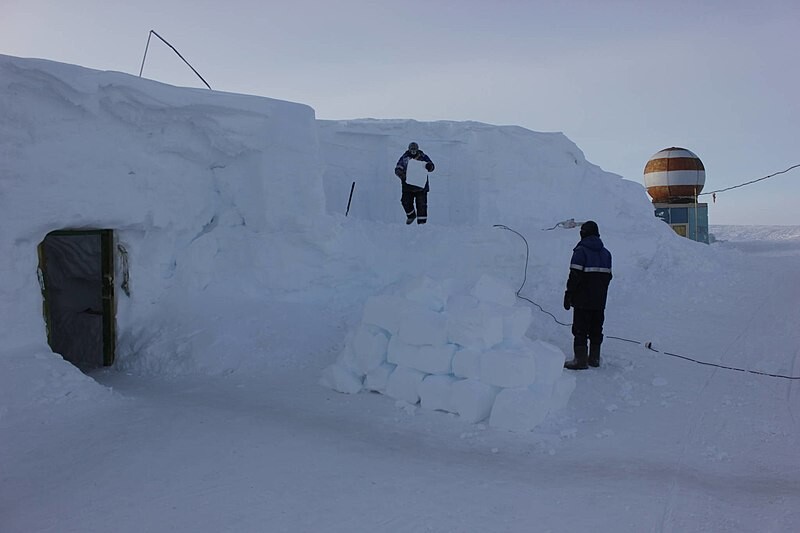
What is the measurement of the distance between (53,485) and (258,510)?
1316 mm

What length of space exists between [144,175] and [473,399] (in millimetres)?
4035

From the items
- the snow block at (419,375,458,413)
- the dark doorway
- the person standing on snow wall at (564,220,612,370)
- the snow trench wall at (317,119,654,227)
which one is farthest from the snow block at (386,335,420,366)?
the snow trench wall at (317,119,654,227)

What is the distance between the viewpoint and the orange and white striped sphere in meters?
16.8

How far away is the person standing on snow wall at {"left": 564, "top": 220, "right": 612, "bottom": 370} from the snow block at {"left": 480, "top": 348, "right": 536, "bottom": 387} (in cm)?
133

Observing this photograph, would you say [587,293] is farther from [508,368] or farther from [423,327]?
[423,327]

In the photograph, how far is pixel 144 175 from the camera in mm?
6305

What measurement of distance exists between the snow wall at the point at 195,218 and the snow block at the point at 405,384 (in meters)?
1.11

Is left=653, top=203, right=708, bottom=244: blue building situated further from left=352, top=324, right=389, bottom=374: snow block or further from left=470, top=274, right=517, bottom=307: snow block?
left=352, top=324, right=389, bottom=374: snow block

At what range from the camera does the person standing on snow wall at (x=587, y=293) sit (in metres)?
5.76

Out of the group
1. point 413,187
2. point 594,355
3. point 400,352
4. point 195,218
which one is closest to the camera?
point 400,352

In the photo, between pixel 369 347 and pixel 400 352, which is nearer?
pixel 400 352

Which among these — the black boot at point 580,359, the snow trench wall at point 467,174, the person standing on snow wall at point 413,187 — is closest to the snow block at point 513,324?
the black boot at point 580,359

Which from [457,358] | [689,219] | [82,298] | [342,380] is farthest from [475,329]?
[689,219]

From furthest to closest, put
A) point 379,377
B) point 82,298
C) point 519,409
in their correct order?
point 82,298
point 379,377
point 519,409
